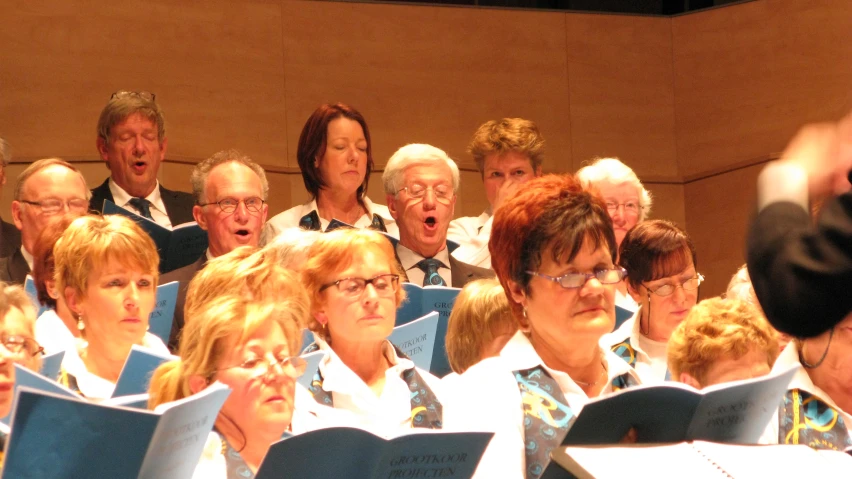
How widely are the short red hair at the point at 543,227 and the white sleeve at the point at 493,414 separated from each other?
0.69 ft

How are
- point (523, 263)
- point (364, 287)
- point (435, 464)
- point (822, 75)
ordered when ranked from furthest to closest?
1. point (822, 75)
2. point (364, 287)
3. point (523, 263)
4. point (435, 464)

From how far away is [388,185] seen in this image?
4.55 m

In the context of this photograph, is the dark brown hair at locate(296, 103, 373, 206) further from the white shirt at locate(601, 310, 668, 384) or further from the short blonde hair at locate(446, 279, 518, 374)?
the short blonde hair at locate(446, 279, 518, 374)

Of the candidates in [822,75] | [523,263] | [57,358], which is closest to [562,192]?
[523,263]

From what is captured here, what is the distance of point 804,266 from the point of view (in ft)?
4.40

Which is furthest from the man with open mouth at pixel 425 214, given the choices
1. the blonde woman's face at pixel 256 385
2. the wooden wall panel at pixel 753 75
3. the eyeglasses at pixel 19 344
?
the wooden wall panel at pixel 753 75

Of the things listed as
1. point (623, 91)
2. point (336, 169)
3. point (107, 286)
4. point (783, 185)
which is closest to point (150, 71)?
point (336, 169)

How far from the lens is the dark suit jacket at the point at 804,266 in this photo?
4.37 feet

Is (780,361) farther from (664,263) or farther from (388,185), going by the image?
(388,185)

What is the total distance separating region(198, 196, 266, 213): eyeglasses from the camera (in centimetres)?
428

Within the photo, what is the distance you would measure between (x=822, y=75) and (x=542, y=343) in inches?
177

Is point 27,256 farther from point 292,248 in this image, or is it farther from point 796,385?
point 796,385

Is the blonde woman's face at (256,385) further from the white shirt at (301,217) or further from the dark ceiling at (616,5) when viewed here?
the dark ceiling at (616,5)

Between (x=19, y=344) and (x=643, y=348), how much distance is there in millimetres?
1821
